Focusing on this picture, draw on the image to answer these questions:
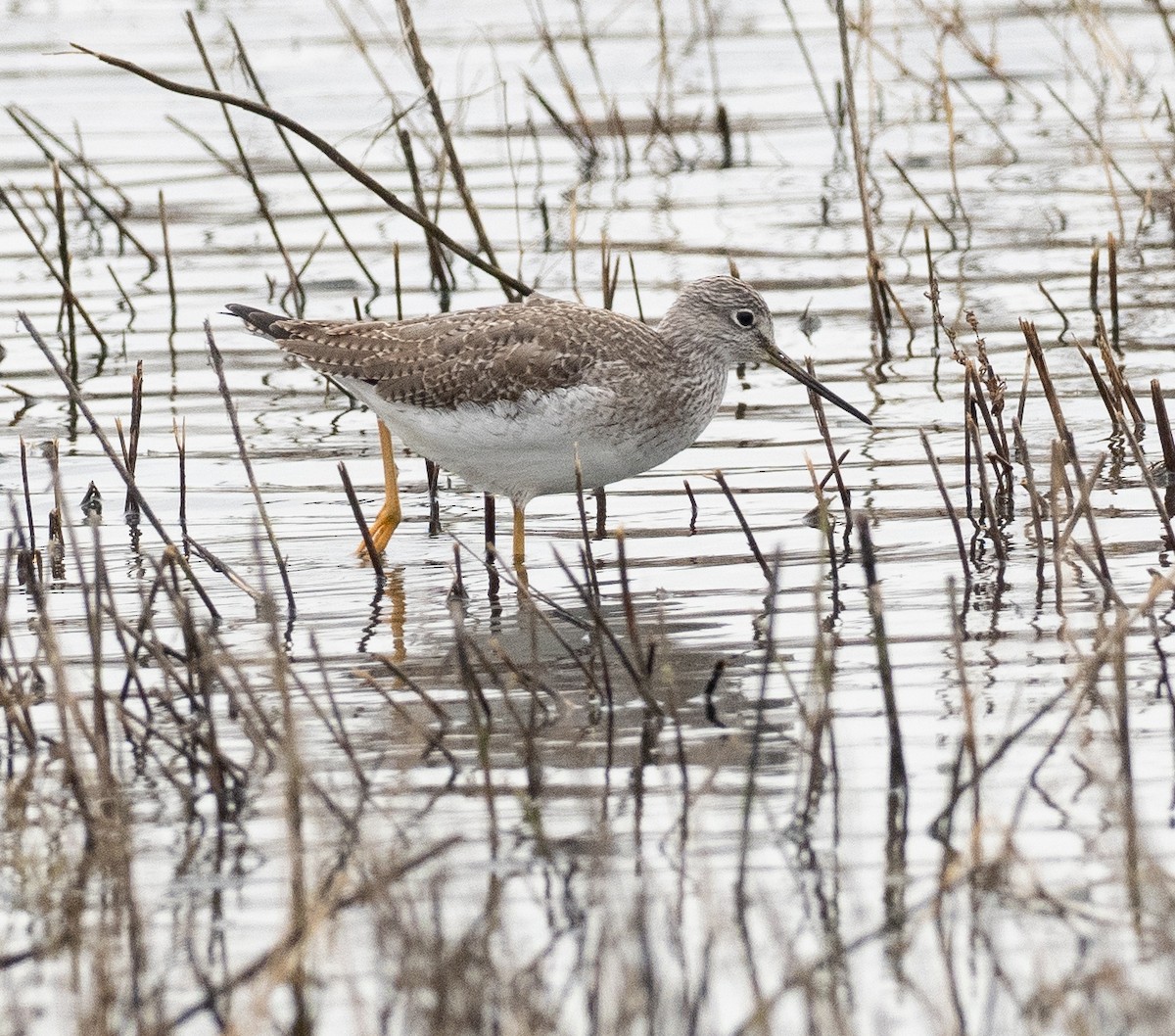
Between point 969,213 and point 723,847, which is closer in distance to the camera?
point 723,847

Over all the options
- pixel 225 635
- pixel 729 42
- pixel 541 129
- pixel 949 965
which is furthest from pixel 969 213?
pixel 949 965

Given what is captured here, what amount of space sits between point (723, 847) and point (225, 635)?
2574 millimetres

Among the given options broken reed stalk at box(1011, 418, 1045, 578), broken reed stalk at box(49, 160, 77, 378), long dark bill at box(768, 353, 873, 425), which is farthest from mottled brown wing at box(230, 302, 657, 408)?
broken reed stalk at box(49, 160, 77, 378)

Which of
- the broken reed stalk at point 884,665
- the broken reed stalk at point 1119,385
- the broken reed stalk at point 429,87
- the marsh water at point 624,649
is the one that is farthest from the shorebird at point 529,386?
the broken reed stalk at point 884,665

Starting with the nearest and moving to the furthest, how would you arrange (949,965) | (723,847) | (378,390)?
(949,965) → (723,847) → (378,390)

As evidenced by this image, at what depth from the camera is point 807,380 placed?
8.48 m

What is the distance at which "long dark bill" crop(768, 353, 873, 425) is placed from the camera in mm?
8359

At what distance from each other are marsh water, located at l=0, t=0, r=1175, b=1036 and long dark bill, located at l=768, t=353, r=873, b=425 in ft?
1.45

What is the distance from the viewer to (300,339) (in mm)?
8414

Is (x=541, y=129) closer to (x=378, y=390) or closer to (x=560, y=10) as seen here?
(x=560, y=10)

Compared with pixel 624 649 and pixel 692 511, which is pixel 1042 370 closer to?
pixel 692 511

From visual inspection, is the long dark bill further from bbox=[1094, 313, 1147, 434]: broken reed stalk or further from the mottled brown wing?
bbox=[1094, 313, 1147, 434]: broken reed stalk

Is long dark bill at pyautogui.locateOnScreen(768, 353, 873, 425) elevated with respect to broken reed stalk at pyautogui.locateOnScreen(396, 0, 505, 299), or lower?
lower

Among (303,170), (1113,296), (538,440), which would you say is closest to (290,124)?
(538,440)
